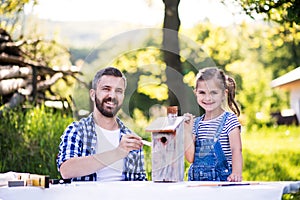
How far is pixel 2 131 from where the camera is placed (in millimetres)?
7555

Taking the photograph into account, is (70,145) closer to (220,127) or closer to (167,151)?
(167,151)

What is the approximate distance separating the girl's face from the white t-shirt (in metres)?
0.47

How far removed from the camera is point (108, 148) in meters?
3.43

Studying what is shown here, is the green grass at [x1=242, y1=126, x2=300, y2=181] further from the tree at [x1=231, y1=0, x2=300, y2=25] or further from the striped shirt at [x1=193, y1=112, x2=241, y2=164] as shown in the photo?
the striped shirt at [x1=193, y1=112, x2=241, y2=164]

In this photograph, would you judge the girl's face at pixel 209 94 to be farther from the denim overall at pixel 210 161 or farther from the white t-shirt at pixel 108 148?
the white t-shirt at pixel 108 148

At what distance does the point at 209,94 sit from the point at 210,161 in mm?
336

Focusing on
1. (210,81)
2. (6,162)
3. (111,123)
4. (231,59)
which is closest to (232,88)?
(210,81)

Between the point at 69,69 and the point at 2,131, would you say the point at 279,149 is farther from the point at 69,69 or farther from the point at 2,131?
the point at 2,131

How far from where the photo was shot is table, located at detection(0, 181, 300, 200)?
8.98ft

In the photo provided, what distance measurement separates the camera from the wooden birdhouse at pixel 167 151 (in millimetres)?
3043

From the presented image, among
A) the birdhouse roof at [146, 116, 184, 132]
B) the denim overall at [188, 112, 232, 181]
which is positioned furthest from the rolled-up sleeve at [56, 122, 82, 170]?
the denim overall at [188, 112, 232, 181]

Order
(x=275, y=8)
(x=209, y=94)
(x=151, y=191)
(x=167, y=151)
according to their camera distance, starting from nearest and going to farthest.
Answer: (x=151, y=191)
(x=167, y=151)
(x=209, y=94)
(x=275, y=8)

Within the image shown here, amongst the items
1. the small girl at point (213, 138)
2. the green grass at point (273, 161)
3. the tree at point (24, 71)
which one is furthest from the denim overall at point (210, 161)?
the green grass at point (273, 161)

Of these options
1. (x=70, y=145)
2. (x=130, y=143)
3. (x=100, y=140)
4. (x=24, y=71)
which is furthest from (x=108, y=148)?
(x=24, y=71)
